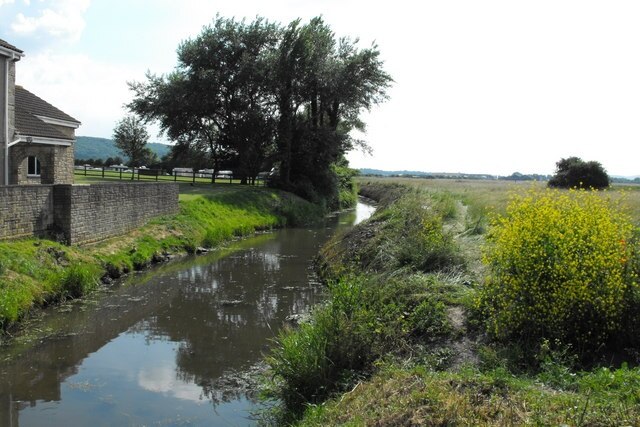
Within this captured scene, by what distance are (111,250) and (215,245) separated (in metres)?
6.18

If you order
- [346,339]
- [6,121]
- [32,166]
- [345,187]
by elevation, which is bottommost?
[346,339]

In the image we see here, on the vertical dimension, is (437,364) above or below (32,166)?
below

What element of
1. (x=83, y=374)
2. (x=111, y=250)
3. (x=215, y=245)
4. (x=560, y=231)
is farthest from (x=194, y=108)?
(x=560, y=231)

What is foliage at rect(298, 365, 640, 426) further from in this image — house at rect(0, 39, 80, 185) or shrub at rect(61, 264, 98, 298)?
house at rect(0, 39, 80, 185)

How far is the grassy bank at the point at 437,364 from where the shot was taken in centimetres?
484

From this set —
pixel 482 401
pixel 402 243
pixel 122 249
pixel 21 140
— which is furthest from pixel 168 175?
pixel 482 401

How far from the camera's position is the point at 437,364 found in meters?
6.83

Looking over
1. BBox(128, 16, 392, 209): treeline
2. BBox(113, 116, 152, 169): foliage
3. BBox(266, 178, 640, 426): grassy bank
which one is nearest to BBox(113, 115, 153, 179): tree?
BBox(113, 116, 152, 169): foliage

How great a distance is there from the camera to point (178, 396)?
7.70 meters

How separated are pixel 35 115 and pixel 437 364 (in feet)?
72.8

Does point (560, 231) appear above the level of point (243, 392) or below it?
above

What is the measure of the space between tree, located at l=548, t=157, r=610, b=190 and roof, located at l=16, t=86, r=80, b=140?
3017cm

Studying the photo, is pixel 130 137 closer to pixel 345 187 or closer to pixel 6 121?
pixel 345 187

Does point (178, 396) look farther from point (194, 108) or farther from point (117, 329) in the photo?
point (194, 108)
